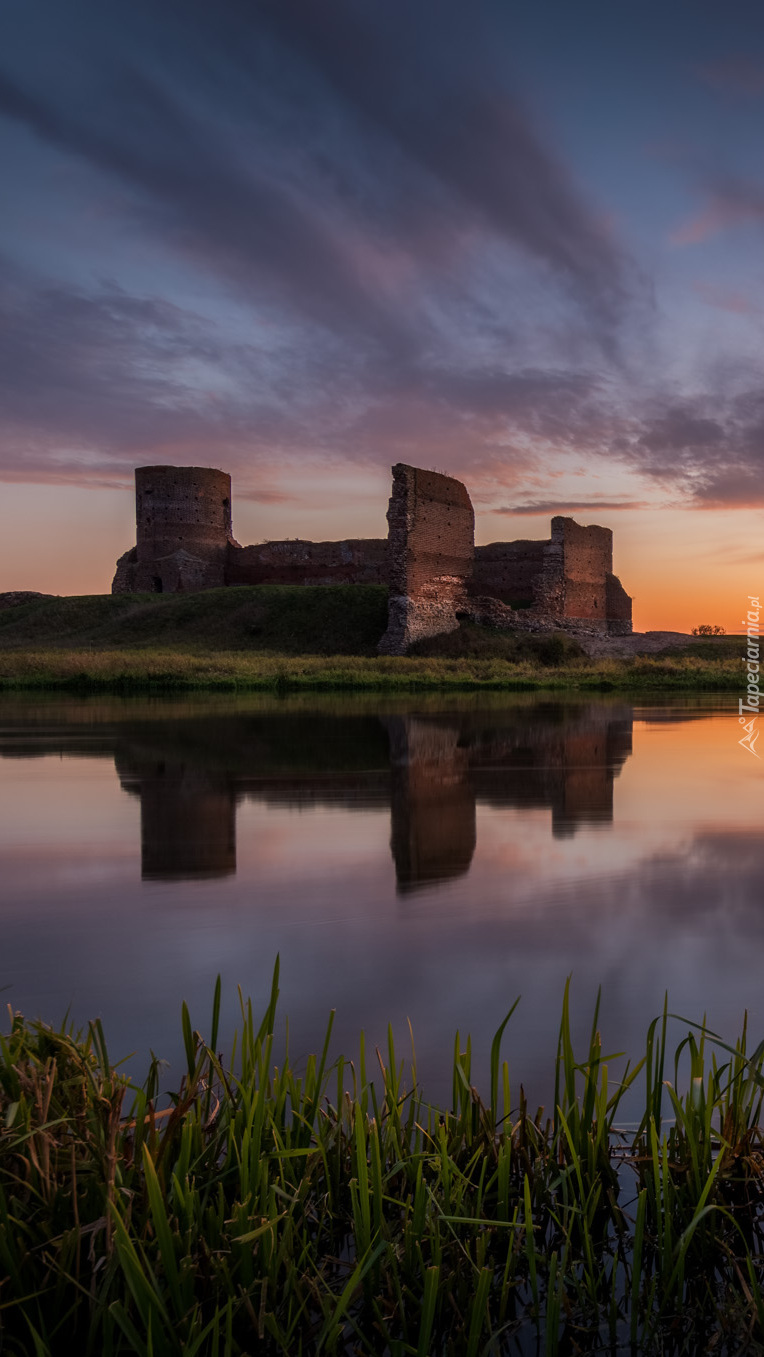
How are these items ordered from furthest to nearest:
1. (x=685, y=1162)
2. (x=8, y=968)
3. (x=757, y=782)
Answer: (x=757, y=782), (x=8, y=968), (x=685, y=1162)

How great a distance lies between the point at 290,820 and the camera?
623cm

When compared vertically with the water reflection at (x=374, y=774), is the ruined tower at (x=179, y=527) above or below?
above

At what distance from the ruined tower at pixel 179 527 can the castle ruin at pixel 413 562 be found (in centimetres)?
5

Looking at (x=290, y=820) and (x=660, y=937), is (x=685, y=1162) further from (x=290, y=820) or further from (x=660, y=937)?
(x=290, y=820)

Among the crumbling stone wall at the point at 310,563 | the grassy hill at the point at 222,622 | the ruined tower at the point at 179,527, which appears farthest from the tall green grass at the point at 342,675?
the ruined tower at the point at 179,527

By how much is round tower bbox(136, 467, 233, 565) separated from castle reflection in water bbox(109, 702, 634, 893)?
34.2m

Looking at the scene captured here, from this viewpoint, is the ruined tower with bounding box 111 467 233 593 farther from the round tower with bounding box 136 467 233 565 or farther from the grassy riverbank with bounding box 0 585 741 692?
the grassy riverbank with bounding box 0 585 741 692

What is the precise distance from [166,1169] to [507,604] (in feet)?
113

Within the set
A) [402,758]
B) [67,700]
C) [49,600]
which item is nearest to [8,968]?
[402,758]

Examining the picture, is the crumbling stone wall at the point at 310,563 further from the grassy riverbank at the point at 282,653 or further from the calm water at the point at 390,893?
the calm water at the point at 390,893

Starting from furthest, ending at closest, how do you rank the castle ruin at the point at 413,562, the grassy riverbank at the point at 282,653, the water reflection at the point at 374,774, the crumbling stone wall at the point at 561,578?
the crumbling stone wall at the point at 561,578, the castle ruin at the point at 413,562, the grassy riverbank at the point at 282,653, the water reflection at the point at 374,774

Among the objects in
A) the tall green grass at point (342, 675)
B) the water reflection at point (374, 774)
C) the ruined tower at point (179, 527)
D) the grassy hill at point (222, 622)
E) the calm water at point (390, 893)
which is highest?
the ruined tower at point (179, 527)

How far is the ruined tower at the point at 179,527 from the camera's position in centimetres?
4703

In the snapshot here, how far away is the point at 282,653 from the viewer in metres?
32.8
